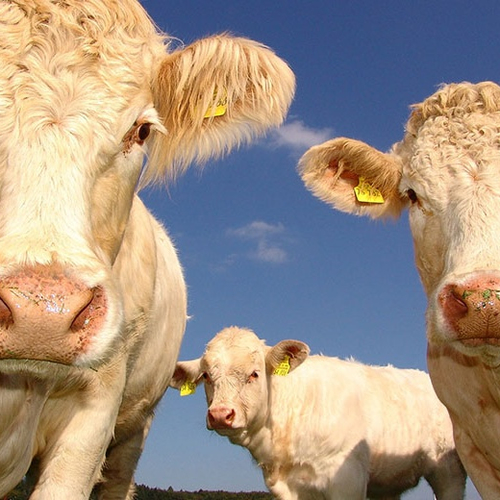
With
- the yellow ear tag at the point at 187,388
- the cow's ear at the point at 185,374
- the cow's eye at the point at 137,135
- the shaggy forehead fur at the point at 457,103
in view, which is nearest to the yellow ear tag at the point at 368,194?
the shaggy forehead fur at the point at 457,103

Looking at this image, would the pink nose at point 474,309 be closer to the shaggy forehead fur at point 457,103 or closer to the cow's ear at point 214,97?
the cow's ear at point 214,97

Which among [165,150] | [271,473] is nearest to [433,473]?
[271,473]

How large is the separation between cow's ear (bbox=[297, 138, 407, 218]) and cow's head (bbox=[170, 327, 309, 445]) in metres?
3.31

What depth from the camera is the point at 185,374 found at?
9492mm

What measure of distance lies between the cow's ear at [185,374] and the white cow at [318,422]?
13 mm

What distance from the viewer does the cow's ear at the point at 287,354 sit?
9.25m

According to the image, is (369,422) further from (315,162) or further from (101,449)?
(101,449)

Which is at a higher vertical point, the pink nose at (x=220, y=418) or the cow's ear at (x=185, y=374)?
the pink nose at (x=220, y=418)

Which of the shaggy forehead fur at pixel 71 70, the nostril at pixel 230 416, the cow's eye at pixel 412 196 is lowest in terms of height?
the nostril at pixel 230 416

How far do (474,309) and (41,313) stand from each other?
2.14 metres

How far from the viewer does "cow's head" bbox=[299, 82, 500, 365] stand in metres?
3.90

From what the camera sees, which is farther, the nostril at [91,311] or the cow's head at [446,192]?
the cow's head at [446,192]

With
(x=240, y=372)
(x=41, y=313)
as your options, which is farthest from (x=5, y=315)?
(x=240, y=372)

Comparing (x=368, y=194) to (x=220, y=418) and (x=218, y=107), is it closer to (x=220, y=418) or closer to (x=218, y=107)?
(x=218, y=107)
